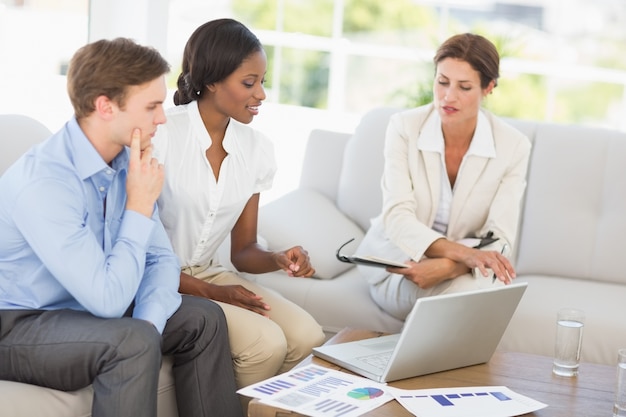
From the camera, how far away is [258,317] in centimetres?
240

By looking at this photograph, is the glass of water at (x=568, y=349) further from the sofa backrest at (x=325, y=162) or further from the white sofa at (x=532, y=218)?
the sofa backrest at (x=325, y=162)

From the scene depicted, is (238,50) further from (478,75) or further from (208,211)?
(478,75)

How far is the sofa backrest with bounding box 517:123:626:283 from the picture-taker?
3.17m

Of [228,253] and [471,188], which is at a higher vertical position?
[471,188]

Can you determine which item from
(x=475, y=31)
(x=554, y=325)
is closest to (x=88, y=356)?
(x=554, y=325)

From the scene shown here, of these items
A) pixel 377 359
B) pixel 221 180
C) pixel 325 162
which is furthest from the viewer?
pixel 325 162

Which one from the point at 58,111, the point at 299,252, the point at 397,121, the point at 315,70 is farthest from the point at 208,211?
the point at 315,70

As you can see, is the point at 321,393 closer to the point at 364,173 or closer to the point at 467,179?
the point at 467,179

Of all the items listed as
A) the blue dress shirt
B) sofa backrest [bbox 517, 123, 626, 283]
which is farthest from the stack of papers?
sofa backrest [bbox 517, 123, 626, 283]

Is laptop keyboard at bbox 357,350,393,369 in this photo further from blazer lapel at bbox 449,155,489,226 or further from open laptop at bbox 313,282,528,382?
blazer lapel at bbox 449,155,489,226

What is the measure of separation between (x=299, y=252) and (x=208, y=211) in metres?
0.27

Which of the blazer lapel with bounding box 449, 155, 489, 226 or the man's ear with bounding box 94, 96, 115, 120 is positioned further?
the blazer lapel with bounding box 449, 155, 489, 226

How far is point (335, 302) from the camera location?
294 cm

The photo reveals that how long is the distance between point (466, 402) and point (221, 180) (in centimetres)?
95
